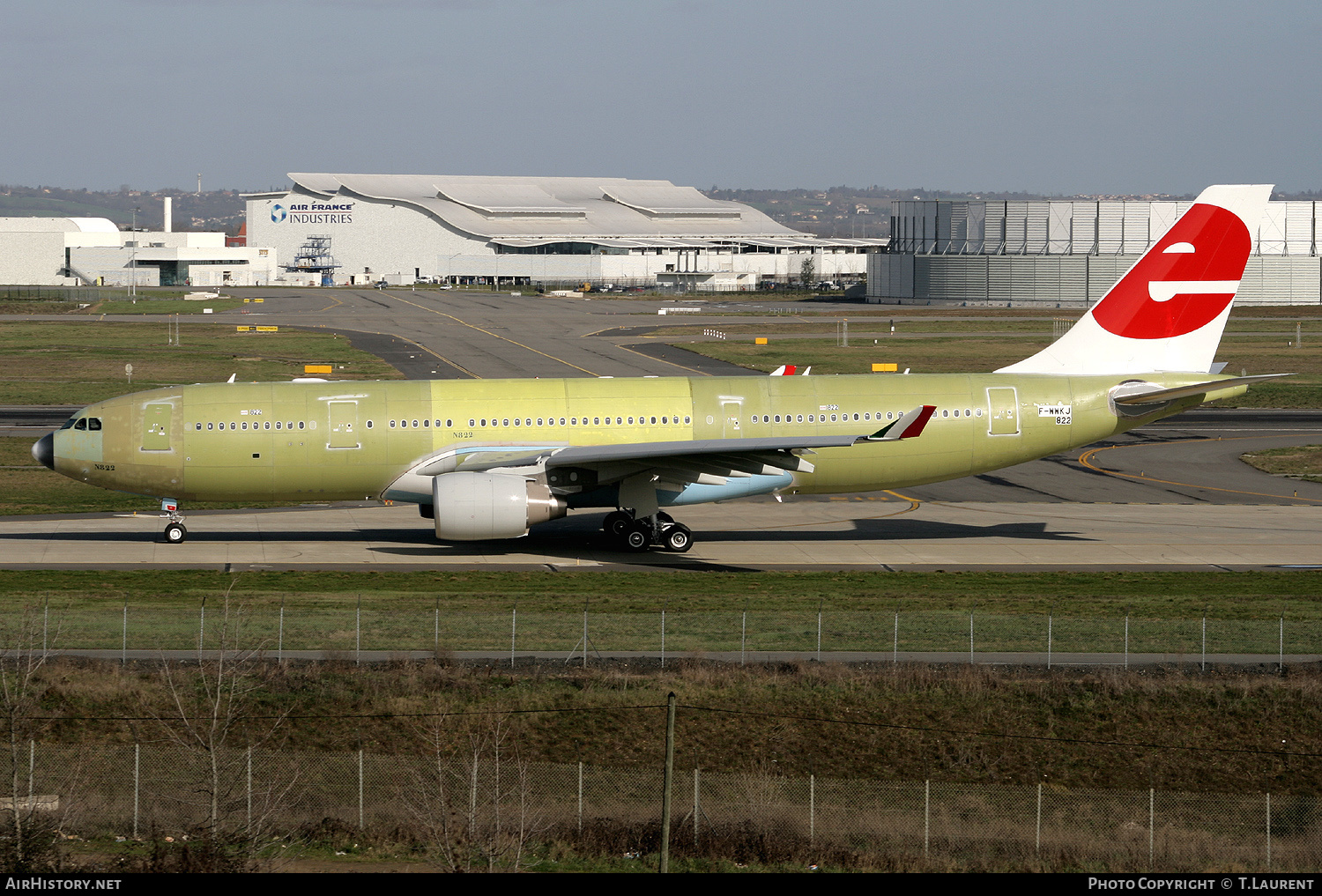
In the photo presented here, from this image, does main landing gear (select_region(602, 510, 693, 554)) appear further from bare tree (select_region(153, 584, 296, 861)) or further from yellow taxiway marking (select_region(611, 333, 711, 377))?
yellow taxiway marking (select_region(611, 333, 711, 377))

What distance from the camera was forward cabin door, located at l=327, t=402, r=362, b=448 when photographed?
137 feet

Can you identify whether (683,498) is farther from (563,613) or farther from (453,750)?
(453,750)

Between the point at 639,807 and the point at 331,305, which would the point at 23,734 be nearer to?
the point at 639,807

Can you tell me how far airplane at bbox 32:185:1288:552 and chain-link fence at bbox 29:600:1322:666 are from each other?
7183 mm

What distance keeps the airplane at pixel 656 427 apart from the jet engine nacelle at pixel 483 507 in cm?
6

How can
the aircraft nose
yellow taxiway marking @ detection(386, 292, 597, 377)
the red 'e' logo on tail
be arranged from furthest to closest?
yellow taxiway marking @ detection(386, 292, 597, 377), the red 'e' logo on tail, the aircraft nose

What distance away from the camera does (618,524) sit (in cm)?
4328

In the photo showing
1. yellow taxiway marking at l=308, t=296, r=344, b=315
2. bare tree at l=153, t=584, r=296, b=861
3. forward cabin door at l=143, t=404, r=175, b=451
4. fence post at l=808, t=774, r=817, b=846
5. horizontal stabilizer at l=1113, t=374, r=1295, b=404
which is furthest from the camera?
yellow taxiway marking at l=308, t=296, r=344, b=315

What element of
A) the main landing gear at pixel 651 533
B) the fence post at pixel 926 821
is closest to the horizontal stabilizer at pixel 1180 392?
the main landing gear at pixel 651 533

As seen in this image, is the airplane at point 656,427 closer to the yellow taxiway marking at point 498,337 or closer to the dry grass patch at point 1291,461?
the dry grass patch at point 1291,461

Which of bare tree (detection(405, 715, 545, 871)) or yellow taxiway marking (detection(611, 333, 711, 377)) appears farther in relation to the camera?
yellow taxiway marking (detection(611, 333, 711, 377))

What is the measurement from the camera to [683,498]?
4281 cm

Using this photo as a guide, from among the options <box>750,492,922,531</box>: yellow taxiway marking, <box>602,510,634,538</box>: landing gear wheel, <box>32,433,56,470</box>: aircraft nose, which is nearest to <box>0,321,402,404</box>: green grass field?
<box>32,433,56,470</box>: aircraft nose

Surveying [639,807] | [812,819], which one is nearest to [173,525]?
[639,807]
